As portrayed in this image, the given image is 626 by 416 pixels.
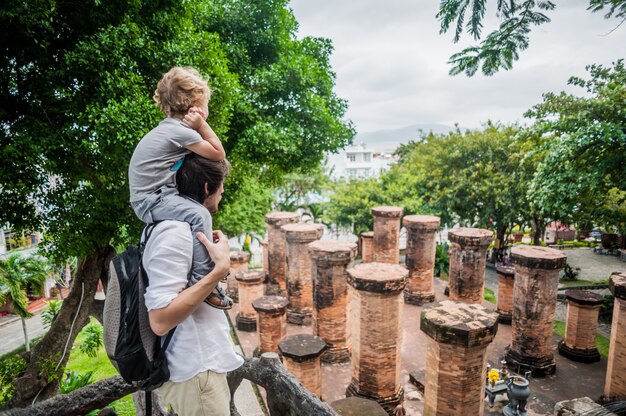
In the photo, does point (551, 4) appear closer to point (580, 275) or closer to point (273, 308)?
point (273, 308)

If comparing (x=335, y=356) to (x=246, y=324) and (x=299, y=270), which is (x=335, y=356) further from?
(x=246, y=324)

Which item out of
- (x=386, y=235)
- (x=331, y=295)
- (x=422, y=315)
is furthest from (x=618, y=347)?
(x=386, y=235)

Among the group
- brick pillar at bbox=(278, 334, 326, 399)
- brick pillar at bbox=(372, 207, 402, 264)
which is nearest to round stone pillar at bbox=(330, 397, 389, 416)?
brick pillar at bbox=(278, 334, 326, 399)

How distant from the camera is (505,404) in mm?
8508

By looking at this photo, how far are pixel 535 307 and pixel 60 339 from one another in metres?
11.0

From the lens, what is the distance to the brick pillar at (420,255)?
13633mm

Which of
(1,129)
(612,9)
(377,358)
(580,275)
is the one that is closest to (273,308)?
(377,358)

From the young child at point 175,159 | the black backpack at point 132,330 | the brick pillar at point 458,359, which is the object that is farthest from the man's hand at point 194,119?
the brick pillar at point 458,359

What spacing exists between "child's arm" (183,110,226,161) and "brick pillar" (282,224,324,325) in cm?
1021

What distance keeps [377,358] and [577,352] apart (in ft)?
21.8

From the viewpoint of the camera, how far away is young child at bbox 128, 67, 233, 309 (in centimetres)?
167

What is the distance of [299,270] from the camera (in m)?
12.4

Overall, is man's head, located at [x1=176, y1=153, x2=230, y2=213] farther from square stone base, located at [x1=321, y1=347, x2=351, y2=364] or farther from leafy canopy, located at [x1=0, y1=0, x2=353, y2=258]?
square stone base, located at [x1=321, y1=347, x2=351, y2=364]

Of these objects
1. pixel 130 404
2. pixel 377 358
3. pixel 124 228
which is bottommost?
pixel 130 404
